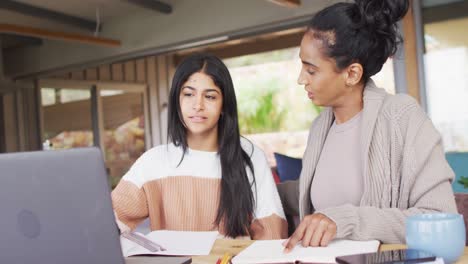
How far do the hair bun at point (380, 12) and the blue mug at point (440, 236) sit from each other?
62 cm

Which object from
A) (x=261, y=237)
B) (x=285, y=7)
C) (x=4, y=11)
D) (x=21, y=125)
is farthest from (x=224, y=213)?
(x=21, y=125)

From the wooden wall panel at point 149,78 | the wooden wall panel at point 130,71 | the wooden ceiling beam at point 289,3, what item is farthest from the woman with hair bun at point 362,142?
the wooden wall panel at point 130,71

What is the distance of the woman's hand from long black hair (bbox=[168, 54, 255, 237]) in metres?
0.56

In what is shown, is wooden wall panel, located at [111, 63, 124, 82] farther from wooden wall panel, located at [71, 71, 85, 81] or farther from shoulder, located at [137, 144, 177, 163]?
shoulder, located at [137, 144, 177, 163]

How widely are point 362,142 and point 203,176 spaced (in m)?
0.59

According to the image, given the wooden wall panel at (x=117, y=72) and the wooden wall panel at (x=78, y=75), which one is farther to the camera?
the wooden wall panel at (x=117, y=72)

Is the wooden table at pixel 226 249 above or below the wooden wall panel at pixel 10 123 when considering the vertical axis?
below

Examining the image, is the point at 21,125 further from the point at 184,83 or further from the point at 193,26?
the point at 184,83

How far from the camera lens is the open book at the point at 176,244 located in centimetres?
115

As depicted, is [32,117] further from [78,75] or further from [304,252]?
[304,252]

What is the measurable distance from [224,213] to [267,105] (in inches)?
341

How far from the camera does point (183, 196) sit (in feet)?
5.59

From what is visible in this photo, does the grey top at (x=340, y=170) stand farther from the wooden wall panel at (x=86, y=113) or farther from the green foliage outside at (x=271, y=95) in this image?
the green foliage outside at (x=271, y=95)

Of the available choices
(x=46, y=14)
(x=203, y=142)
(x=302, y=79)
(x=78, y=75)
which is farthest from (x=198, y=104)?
(x=78, y=75)
